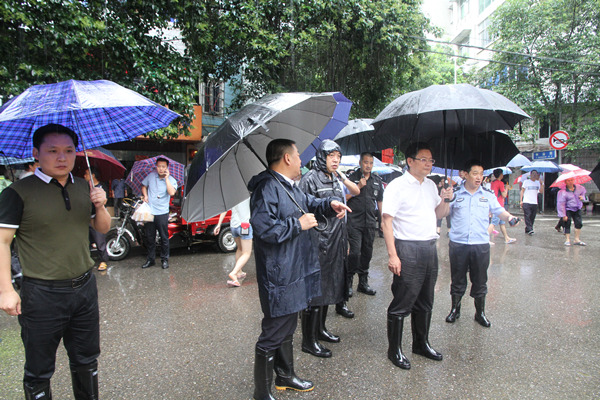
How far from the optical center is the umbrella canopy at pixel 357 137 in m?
5.29

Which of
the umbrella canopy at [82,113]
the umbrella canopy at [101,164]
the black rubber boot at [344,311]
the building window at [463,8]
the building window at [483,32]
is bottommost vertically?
the black rubber boot at [344,311]

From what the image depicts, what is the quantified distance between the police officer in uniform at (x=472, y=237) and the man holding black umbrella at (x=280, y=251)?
206 centimetres

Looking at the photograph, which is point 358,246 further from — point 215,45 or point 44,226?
point 215,45

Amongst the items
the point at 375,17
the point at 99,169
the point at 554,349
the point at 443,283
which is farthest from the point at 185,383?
the point at 375,17

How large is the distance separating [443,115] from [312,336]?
8.25ft

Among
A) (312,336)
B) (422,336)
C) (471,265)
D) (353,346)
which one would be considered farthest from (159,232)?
(471,265)

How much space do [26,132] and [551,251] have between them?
9562mm

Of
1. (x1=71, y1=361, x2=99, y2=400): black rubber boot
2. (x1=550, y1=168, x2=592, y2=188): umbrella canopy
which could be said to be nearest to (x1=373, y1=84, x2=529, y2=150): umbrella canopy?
(x1=71, y1=361, x2=99, y2=400): black rubber boot

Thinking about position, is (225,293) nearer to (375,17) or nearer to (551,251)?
(551,251)

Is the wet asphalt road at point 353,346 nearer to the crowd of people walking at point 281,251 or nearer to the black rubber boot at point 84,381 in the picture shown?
the crowd of people walking at point 281,251

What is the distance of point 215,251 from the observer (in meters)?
8.42

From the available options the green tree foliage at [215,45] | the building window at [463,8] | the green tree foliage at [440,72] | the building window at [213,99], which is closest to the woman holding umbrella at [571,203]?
the green tree foliage at [215,45]

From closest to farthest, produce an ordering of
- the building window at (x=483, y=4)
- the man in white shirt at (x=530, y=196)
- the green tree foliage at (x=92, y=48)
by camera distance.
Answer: the green tree foliage at (x=92, y=48) → the man in white shirt at (x=530, y=196) → the building window at (x=483, y=4)

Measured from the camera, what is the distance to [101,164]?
6230 millimetres
